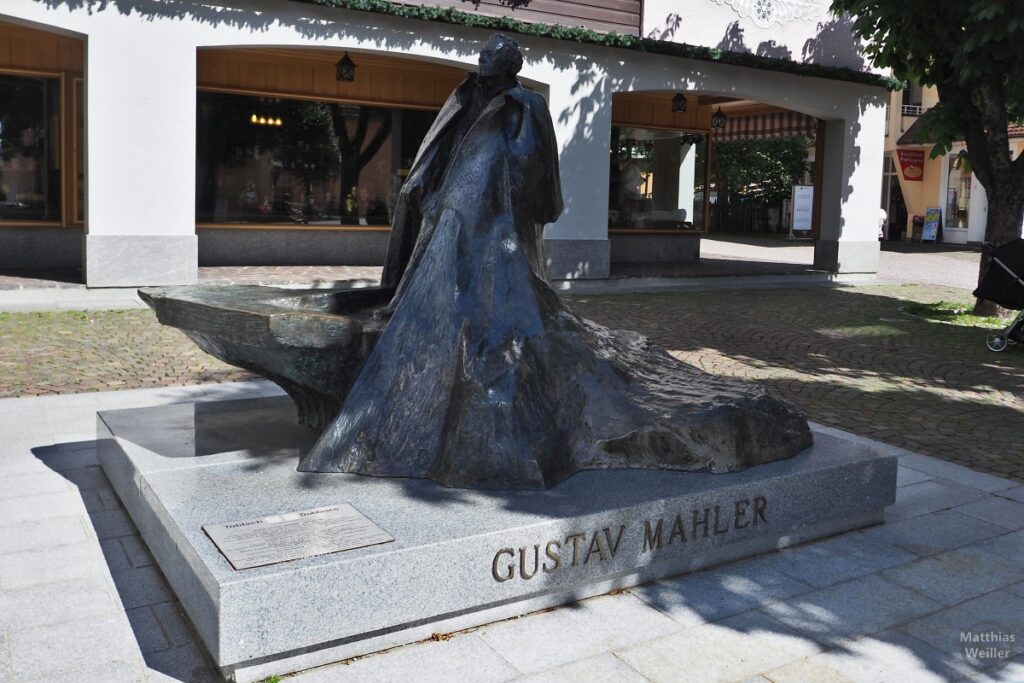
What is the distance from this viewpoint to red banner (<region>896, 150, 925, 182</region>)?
3456cm

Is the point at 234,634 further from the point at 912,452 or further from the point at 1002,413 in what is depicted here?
the point at 1002,413

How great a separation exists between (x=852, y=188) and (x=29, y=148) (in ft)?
46.7

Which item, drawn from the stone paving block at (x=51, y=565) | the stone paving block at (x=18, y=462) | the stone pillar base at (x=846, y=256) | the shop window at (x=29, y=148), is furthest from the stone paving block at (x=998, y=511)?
the stone pillar base at (x=846, y=256)

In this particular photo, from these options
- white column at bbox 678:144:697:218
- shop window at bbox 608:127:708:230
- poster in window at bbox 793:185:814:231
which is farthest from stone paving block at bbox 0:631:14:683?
poster in window at bbox 793:185:814:231

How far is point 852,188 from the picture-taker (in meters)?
19.0

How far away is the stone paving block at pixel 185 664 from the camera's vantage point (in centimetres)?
342

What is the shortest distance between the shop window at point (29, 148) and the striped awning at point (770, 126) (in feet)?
43.2

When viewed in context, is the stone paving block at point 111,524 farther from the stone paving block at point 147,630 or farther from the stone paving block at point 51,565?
the stone paving block at point 147,630

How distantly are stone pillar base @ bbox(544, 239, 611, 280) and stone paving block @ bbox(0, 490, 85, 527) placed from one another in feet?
36.4

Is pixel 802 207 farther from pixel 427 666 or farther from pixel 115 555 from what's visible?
pixel 427 666

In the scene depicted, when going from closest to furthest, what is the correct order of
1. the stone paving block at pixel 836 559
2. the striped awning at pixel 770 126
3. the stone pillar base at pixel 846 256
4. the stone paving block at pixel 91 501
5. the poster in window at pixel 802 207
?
1. the stone paving block at pixel 836 559
2. the stone paving block at pixel 91 501
3. the stone pillar base at pixel 846 256
4. the striped awning at pixel 770 126
5. the poster in window at pixel 802 207

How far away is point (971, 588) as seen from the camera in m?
4.37

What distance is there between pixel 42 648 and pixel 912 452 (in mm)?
5430

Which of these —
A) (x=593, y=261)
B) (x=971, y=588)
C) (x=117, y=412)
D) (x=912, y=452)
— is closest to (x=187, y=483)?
(x=117, y=412)
